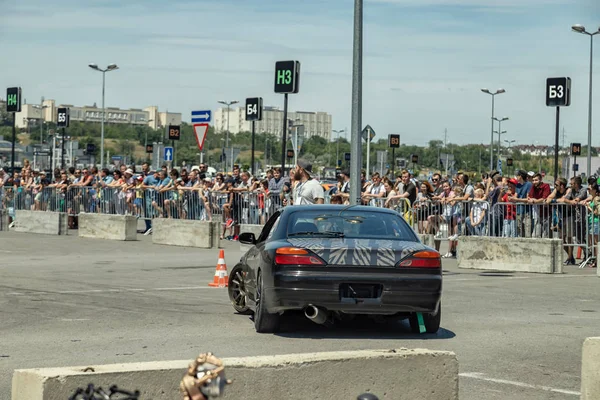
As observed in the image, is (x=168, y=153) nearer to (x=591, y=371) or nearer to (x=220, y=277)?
(x=220, y=277)

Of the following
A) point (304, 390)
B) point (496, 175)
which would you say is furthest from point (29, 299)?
point (496, 175)

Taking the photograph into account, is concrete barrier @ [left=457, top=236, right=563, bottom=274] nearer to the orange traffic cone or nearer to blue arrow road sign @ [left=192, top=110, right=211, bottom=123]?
the orange traffic cone

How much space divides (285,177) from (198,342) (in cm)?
1670

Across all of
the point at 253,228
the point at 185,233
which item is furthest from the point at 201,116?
the point at 253,228

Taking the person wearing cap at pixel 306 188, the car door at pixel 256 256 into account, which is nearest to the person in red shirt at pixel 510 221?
the person wearing cap at pixel 306 188

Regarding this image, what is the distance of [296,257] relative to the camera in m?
10.1

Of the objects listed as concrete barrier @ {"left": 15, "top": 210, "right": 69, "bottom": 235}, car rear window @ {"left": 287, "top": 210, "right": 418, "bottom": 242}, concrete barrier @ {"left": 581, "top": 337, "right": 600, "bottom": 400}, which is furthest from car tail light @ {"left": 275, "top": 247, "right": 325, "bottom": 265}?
concrete barrier @ {"left": 15, "top": 210, "right": 69, "bottom": 235}

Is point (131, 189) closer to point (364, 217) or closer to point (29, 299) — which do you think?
point (29, 299)

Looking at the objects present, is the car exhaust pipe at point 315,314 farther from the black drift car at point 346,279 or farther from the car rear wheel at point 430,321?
the car rear wheel at point 430,321

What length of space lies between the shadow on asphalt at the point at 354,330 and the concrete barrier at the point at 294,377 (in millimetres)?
4244

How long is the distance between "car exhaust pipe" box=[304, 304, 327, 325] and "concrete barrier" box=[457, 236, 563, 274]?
33.0 feet

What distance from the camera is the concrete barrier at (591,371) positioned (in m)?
6.63

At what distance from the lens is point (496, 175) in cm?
2308

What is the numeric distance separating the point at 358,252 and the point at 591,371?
368cm
